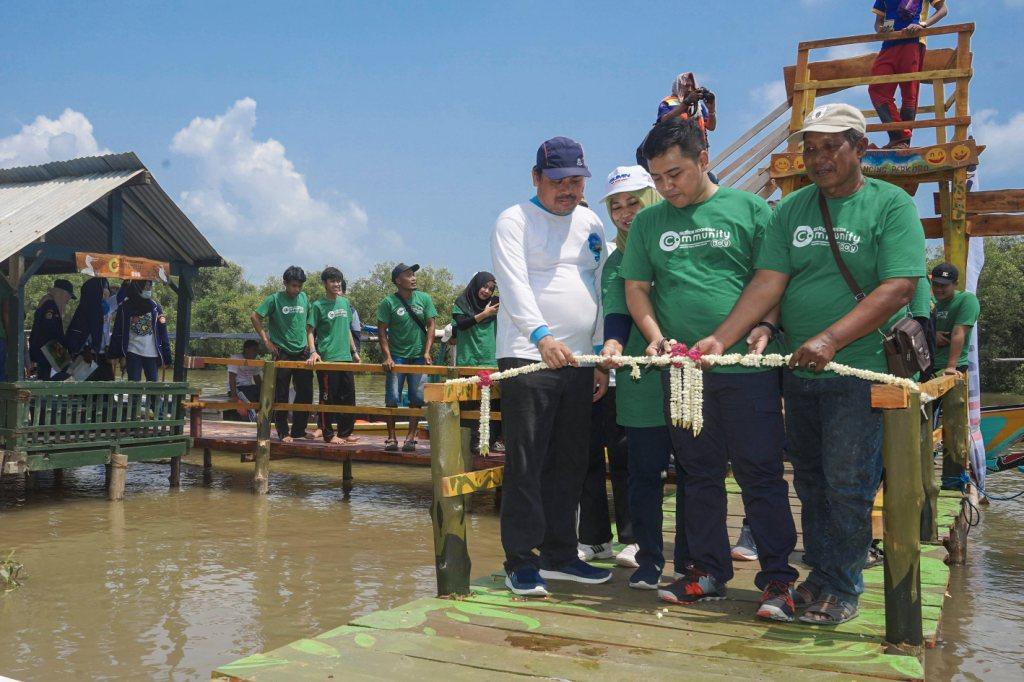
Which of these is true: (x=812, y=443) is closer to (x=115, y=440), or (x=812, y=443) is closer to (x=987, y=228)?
→ (x=987, y=228)

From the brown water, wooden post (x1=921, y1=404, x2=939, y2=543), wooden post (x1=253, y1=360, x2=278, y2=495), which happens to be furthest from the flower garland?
wooden post (x1=253, y1=360, x2=278, y2=495)

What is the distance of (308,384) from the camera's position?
412 inches

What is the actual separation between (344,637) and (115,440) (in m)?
7.32

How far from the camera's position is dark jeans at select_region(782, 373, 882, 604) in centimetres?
328

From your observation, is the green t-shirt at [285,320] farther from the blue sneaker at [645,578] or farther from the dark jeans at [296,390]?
the blue sneaker at [645,578]

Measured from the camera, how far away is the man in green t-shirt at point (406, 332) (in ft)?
32.2

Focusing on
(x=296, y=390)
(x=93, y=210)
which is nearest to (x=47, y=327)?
(x=93, y=210)

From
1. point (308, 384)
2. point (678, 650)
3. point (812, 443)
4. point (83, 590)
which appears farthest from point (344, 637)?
point (308, 384)

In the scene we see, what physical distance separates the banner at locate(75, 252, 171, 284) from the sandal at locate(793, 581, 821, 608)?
318 inches

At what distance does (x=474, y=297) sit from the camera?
28.5 feet

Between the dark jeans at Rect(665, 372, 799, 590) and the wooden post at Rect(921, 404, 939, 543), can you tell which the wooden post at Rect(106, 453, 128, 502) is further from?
the wooden post at Rect(921, 404, 939, 543)

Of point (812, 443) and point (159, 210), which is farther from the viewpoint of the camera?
point (159, 210)

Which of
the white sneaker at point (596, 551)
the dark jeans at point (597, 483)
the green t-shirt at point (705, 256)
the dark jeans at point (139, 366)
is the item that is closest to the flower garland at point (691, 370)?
the green t-shirt at point (705, 256)

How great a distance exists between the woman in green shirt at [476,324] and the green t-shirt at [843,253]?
17.1 feet
